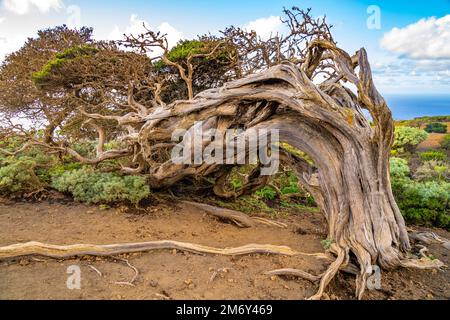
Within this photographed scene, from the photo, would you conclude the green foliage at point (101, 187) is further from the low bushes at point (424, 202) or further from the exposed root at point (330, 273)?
the low bushes at point (424, 202)

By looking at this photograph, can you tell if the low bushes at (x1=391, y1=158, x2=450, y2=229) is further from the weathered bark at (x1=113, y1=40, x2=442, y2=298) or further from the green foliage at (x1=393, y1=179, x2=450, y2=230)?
the weathered bark at (x1=113, y1=40, x2=442, y2=298)

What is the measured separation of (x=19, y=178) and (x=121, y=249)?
140 inches

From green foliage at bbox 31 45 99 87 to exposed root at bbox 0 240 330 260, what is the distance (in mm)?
4174

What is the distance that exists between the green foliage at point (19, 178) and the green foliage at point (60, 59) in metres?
1.81

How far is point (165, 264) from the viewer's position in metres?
4.55

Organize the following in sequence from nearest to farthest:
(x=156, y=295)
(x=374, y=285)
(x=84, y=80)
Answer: (x=156, y=295) < (x=374, y=285) < (x=84, y=80)

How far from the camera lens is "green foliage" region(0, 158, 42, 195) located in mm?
6828

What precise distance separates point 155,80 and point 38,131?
3677 millimetres

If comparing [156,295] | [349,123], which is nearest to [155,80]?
[349,123]

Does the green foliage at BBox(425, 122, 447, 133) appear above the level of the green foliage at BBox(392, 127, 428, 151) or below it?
above

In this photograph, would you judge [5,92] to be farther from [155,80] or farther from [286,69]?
[286,69]

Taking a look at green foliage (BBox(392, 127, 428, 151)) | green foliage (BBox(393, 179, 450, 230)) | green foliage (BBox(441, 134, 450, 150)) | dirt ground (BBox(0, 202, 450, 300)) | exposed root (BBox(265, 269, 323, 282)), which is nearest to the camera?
dirt ground (BBox(0, 202, 450, 300))

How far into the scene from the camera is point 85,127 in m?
9.40

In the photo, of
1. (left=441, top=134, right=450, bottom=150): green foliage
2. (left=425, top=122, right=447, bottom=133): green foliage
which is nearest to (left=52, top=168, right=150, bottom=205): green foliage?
(left=441, top=134, right=450, bottom=150): green foliage
